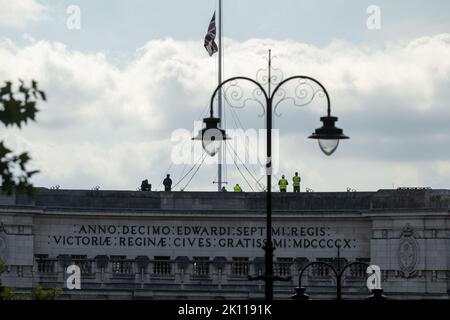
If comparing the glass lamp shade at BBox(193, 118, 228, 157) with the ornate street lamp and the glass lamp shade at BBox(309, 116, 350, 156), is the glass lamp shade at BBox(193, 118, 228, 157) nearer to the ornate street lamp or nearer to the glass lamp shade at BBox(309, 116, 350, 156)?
the ornate street lamp

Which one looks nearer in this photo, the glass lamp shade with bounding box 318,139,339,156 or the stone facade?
the glass lamp shade with bounding box 318,139,339,156

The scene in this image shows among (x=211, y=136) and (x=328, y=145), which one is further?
(x=328, y=145)

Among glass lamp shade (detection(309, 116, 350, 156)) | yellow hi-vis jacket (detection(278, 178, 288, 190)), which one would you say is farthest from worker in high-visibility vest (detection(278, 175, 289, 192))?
glass lamp shade (detection(309, 116, 350, 156))

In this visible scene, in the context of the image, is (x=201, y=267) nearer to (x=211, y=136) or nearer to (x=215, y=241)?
(x=215, y=241)

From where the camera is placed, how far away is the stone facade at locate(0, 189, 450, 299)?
90.8 meters

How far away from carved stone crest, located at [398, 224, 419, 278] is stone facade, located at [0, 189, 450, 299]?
5 centimetres

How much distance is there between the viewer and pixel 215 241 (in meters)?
93.8

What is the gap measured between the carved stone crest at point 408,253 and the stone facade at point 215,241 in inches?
1.9

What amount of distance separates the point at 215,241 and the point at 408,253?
994 cm

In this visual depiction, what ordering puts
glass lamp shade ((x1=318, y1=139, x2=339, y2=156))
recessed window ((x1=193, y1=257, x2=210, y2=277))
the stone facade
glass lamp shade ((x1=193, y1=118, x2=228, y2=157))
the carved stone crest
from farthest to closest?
recessed window ((x1=193, y1=257, x2=210, y2=277)) → the carved stone crest → the stone facade → glass lamp shade ((x1=318, y1=139, x2=339, y2=156)) → glass lamp shade ((x1=193, y1=118, x2=228, y2=157))

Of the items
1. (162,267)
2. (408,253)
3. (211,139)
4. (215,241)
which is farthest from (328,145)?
(215,241)

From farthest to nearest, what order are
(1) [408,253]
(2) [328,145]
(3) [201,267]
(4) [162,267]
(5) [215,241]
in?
(5) [215,241], (4) [162,267], (3) [201,267], (1) [408,253], (2) [328,145]
